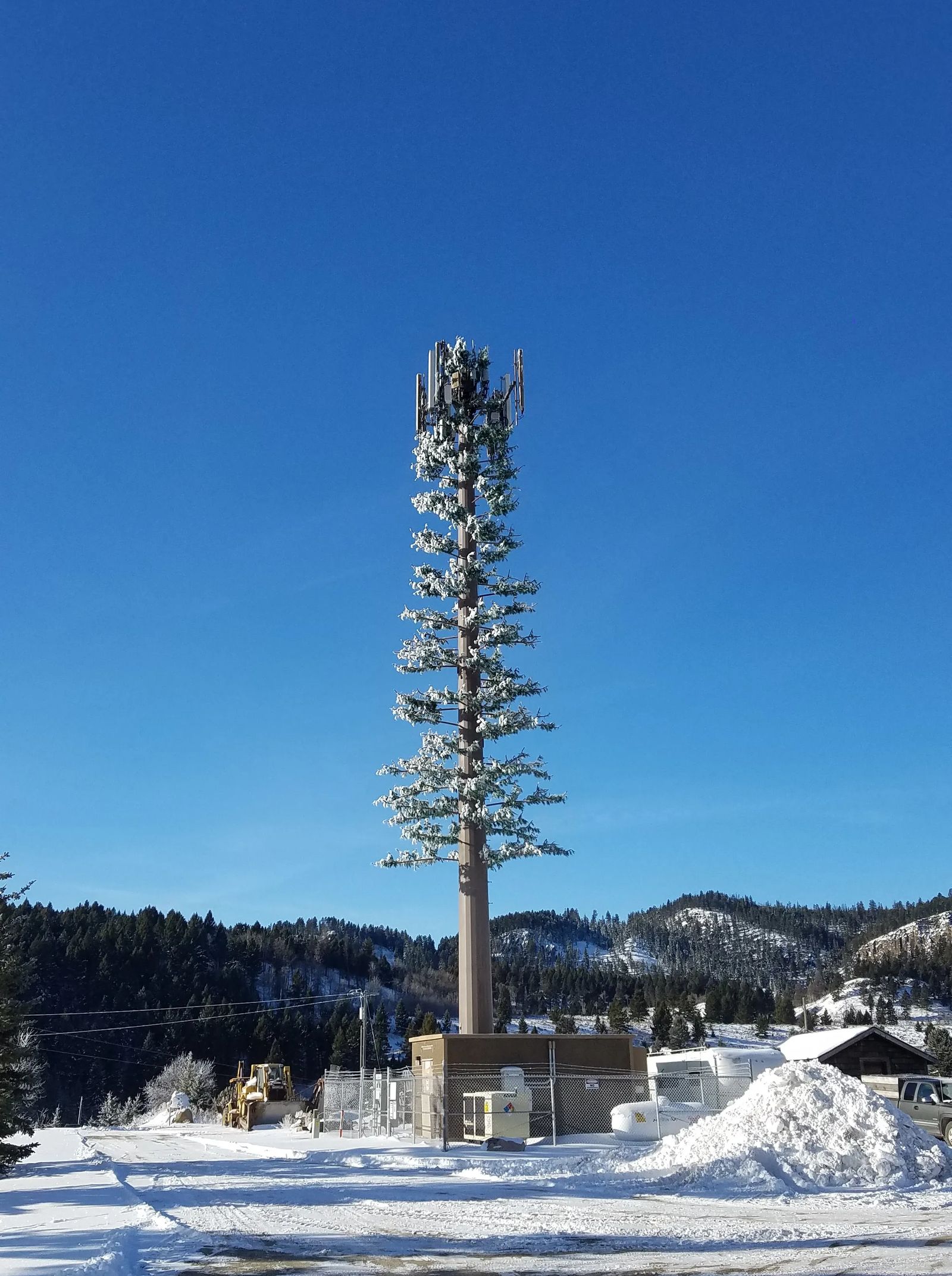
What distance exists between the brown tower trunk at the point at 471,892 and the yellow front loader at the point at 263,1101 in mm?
21801

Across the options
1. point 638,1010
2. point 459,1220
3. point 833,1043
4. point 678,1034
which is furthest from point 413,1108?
point 638,1010

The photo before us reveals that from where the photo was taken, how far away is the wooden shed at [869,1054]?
182 feet

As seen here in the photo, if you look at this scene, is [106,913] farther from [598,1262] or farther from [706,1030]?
[598,1262]

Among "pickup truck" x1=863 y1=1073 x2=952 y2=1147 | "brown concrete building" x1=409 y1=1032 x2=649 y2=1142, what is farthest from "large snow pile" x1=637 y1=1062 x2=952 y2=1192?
"brown concrete building" x1=409 y1=1032 x2=649 y2=1142

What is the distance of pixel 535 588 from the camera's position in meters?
38.5

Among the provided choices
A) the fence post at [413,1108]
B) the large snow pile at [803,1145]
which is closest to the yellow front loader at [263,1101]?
the fence post at [413,1108]

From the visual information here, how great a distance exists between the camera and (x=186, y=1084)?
8525 cm

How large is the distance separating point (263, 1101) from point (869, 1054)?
31915 mm

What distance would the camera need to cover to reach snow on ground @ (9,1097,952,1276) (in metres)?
12.0

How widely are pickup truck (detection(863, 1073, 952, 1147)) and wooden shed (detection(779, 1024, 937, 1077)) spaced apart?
27.8 m

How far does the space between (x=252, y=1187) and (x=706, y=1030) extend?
143405 mm

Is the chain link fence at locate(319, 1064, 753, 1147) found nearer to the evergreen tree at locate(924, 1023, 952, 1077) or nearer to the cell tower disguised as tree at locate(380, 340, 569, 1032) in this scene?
the cell tower disguised as tree at locate(380, 340, 569, 1032)

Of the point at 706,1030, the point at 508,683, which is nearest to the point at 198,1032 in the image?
the point at 706,1030

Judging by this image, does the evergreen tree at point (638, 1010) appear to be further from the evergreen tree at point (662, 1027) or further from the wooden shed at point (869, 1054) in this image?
the wooden shed at point (869, 1054)
